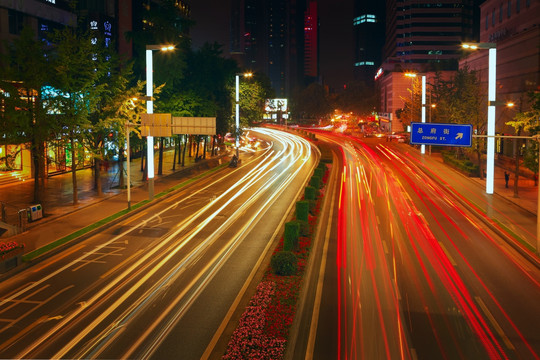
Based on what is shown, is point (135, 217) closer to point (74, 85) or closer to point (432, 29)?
point (74, 85)

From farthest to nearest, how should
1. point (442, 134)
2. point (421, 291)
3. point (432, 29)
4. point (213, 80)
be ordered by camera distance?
point (432, 29) → point (213, 80) → point (442, 134) → point (421, 291)

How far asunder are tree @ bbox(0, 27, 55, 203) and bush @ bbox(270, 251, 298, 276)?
17075mm

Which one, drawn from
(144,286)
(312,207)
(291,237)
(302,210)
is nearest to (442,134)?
(312,207)

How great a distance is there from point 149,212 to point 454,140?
750 inches

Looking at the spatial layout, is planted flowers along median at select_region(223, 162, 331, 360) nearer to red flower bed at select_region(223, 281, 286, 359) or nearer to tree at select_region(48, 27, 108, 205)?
red flower bed at select_region(223, 281, 286, 359)

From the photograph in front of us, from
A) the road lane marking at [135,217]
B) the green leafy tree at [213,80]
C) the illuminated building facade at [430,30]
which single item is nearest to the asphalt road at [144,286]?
the road lane marking at [135,217]

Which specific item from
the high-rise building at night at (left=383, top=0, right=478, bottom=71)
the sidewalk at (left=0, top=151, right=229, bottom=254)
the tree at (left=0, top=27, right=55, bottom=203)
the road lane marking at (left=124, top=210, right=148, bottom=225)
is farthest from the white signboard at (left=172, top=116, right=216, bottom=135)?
the high-rise building at night at (left=383, top=0, right=478, bottom=71)

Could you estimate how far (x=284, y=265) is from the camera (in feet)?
61.9

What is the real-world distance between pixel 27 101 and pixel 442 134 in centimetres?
2441

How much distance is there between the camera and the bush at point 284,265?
18.9 m

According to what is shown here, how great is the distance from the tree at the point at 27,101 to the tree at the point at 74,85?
0.90 meters

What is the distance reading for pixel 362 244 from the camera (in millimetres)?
24062

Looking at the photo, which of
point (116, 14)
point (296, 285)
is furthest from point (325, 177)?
point (116, 14)

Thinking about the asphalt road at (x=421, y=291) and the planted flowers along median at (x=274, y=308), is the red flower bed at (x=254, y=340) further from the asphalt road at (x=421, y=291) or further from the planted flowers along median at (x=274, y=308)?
the asphalt road at (x=421, y=291)
